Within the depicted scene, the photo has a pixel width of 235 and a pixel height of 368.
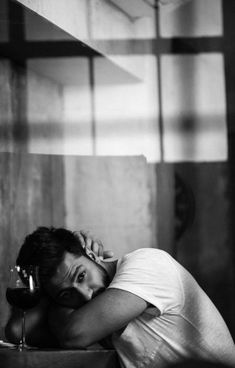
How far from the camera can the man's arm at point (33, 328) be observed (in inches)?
73.1

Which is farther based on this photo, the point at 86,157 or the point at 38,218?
the point at 86,157

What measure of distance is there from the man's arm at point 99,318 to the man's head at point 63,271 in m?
0.20

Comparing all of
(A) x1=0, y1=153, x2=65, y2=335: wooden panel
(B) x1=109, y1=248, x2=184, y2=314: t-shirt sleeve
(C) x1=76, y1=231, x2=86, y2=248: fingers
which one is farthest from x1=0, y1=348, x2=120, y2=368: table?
(A) x1=0, y1=153, x2=65, y2=335: wooden panel

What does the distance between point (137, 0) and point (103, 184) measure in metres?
1.15

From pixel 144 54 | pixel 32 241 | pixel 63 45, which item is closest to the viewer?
pixel 32 241

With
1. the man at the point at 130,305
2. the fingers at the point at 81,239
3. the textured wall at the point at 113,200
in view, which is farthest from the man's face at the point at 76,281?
the textured wall at the point at 113,200

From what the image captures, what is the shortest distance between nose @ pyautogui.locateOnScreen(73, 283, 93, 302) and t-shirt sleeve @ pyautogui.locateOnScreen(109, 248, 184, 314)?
0.11 meters

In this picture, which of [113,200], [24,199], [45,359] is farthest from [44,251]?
[113,200]

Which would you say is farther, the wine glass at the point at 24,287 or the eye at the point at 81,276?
the eye at the point at 81,276

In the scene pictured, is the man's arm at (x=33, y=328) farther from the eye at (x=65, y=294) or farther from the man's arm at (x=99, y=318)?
the man's arm at (x=99, y=318)

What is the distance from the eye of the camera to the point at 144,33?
13.5ft

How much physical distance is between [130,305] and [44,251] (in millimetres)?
330

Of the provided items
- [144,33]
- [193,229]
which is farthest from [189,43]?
[193,229]

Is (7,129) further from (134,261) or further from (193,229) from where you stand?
(134,261)
